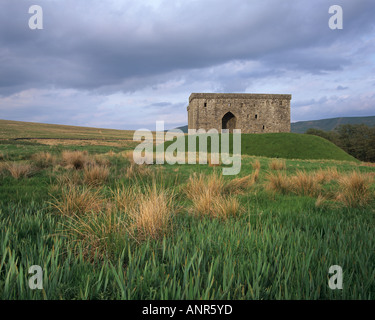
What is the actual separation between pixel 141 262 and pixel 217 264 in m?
0.65

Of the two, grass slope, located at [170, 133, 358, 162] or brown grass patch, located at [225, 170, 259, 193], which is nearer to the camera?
brown grass patch, located at [225, 170, 259, 193]

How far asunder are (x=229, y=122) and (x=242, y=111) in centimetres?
375

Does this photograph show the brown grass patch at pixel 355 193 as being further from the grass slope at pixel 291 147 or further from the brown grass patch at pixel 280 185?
the grass slope at pixel 291 147

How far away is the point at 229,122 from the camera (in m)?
42.9

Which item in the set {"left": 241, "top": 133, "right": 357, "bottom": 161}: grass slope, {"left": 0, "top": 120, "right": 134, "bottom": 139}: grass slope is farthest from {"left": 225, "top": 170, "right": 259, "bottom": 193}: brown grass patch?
{"left": 0, "top": 120, "right": 134, "bottom": 139}: grass slope

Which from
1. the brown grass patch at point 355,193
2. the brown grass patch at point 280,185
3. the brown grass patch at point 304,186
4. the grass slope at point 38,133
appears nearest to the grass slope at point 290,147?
the brown grass patch at point 304,186

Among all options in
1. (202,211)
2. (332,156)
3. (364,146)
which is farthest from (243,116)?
(202,211)

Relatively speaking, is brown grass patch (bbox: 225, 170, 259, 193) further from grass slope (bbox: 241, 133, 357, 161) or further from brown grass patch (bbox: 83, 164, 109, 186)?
grass slope (bbox: 241, 133, 357, 161)

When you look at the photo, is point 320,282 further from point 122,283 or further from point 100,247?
point 100,247

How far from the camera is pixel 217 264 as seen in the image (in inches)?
77.7

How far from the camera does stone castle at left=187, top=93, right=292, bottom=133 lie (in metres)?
38.5

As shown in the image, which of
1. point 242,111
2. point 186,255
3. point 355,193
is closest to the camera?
point 186,255

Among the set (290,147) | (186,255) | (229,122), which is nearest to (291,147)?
(290,147)

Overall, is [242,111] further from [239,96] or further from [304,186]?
[304,186]
